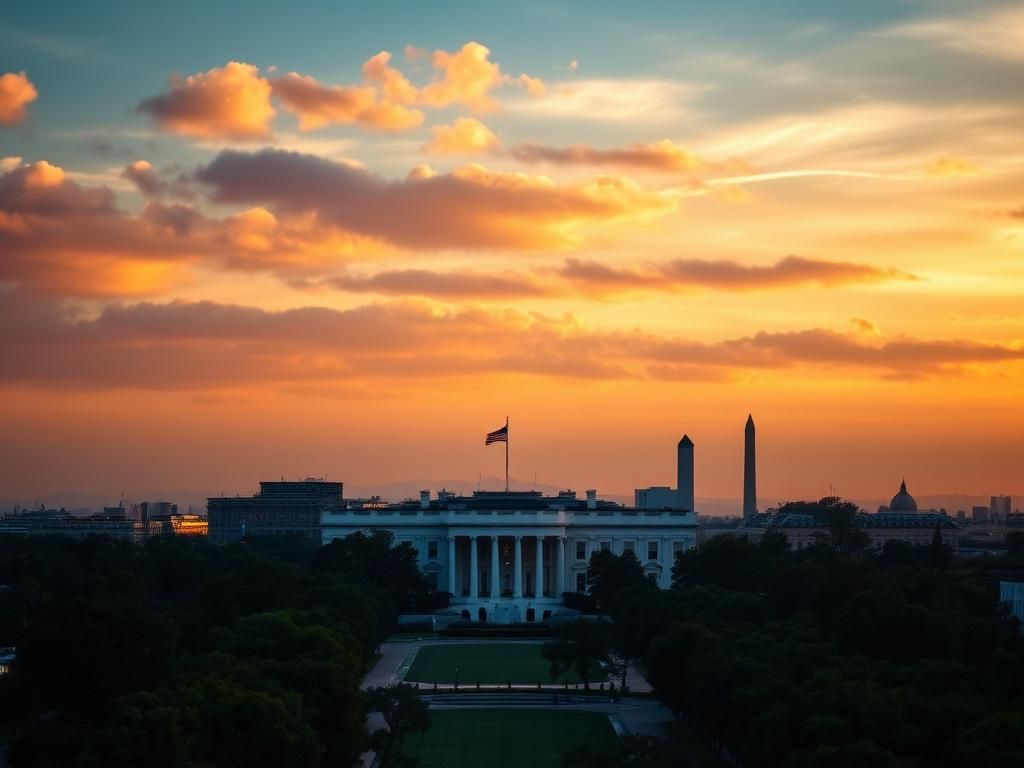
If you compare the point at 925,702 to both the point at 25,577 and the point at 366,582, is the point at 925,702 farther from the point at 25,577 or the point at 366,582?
the point at 25,577

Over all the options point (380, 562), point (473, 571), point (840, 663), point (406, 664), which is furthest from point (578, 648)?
point (473, 571)

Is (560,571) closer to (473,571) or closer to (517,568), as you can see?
(517,568)

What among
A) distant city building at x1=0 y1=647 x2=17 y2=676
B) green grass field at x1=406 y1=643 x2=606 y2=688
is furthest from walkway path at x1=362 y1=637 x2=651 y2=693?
distant city building at x1=0 y1=647 x2=17 y2=676

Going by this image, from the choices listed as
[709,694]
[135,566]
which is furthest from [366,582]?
[709,694]

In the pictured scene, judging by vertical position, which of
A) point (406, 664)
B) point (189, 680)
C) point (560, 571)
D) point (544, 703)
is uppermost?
point (560, 571)

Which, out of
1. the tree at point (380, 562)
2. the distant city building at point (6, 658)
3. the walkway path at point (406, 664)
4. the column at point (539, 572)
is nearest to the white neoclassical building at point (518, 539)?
the column at point (539, 572)

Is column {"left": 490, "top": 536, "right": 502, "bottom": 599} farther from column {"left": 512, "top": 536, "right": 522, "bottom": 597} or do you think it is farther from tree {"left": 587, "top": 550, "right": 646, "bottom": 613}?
tree {"left": 587, "top": 550, "right": 646, "bottom": 613}
